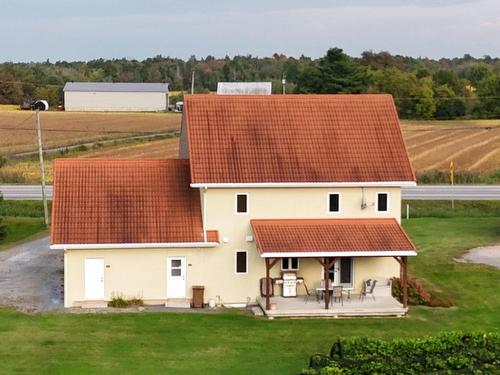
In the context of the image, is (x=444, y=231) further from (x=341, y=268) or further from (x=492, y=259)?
(x=341, y=268)

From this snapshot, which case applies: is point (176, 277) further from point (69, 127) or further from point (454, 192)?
point (69, 127)

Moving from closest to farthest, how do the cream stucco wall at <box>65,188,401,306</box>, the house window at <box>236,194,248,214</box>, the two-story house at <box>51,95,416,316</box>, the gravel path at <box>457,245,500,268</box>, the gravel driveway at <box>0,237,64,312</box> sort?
the two-story house at <box>51,95,416,316</box> < the cream stucco wall at <box>65,188,401,306</box> < the gravel driveway at <box>0,237,64,312</box> < the house window at <box>236,194,248,214</box> < the gravel path at <box>457,245,500,268</box>

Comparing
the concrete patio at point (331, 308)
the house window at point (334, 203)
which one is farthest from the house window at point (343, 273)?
the house window at point (334, 203)

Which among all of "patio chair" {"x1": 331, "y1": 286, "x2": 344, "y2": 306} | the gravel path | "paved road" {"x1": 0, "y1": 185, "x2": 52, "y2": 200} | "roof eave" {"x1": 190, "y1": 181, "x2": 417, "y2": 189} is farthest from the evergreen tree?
"patio chair" {"x1": 331, "y1": 286, "x2": 344, "y2": 306}

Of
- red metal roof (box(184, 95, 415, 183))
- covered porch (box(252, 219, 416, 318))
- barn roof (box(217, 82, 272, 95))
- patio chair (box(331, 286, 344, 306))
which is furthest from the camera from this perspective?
barn roof (box(217, 82, 272, 95))

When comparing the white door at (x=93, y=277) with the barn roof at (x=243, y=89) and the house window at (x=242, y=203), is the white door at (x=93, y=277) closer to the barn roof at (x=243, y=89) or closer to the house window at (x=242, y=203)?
the house window at (x=242, y=203)

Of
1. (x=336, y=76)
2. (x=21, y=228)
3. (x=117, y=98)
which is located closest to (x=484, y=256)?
(x=21, y=228)

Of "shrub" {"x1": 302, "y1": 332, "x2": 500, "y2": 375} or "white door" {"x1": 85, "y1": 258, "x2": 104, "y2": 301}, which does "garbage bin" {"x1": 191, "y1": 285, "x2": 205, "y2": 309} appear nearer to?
"white door" {"x1": 85, "y1": 258, "x2": 104, "y2": 301}
